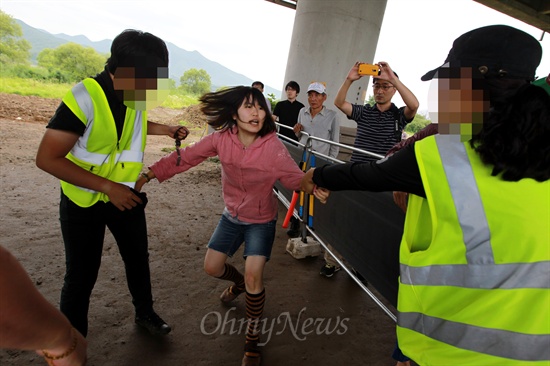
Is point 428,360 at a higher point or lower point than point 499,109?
lower

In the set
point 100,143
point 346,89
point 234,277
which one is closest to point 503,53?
point 100,143

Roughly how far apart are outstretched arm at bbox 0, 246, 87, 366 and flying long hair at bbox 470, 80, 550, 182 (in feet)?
4.47

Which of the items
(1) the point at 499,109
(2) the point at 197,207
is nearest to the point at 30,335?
(1) the point at 499,109

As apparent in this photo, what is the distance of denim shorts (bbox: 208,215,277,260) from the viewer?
2562 millimetres

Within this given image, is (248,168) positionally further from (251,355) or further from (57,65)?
(57,65)

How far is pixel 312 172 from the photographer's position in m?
2.07

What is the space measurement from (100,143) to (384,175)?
173cm

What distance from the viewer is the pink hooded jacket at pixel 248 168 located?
8.36 feet

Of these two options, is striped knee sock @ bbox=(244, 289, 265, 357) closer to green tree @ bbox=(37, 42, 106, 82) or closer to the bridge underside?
the bridge underside

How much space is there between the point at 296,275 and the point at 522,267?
314 cm

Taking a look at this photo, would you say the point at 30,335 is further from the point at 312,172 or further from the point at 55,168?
the point at 312,172

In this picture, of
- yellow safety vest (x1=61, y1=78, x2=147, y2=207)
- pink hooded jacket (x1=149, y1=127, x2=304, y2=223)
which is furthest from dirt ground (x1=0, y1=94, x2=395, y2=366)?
yellow safety vest (x1=61, y1=78, x2=147, y2=207)

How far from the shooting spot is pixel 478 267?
1104 mm

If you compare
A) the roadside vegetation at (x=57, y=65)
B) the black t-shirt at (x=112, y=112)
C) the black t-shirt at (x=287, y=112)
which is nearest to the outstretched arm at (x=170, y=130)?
the black t-shirt at (x=112, y=112)
